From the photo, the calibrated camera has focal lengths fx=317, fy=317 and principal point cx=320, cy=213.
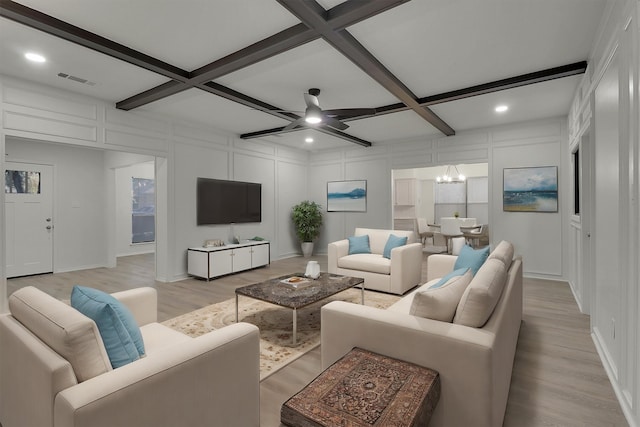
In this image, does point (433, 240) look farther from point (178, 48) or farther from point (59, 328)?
point (59, 328)

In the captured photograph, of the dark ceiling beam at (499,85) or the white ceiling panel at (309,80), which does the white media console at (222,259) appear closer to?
the white ceiling panel at (309,80)

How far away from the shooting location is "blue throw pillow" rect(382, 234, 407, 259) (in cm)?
477

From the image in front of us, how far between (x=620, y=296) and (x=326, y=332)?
1.84m

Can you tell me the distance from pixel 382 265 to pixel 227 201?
3271 millimetres

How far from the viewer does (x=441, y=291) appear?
71.8 inches

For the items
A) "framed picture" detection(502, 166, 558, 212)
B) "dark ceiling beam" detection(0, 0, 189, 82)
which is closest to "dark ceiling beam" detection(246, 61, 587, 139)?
"framed picture" detection(502, 166, 558, 212)

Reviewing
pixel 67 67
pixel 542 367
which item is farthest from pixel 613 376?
pixel 67 67

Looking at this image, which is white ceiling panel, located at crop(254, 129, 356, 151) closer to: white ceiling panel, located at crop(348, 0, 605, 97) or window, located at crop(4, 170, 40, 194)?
white ceiling panel, located at crop(348, 0, 605, 97)

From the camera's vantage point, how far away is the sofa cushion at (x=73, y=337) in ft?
3.84

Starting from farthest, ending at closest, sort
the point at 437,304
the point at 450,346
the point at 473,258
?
the point at 473,258 < the point at 437,304 < the point at 450,346

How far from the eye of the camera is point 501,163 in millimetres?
5664

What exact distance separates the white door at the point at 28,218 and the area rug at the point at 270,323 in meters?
4.15

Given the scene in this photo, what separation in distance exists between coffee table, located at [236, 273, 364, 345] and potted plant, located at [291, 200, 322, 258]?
3.79 metres

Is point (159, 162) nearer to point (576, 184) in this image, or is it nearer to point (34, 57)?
point (34, 57)
